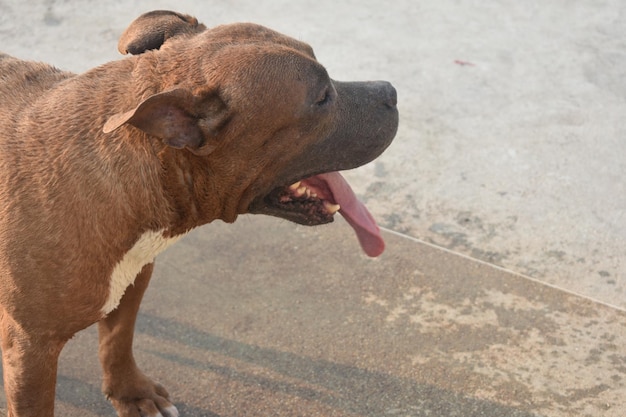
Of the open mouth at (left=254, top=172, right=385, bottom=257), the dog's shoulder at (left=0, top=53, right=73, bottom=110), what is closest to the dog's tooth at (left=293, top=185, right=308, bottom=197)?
the open mouth at (left=254, top=172, right=385, bottom=257)

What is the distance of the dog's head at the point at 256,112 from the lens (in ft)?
10.4

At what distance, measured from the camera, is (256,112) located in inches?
126

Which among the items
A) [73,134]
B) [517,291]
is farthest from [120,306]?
[517,291]

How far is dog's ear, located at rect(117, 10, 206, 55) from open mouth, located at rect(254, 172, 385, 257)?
2.33 feet

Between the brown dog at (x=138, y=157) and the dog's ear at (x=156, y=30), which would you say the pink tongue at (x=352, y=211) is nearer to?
the brown dog at (x=138, y=157)

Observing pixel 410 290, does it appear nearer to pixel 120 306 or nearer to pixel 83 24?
pixel 120 306

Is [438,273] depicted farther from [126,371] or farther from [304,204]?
[126,371]

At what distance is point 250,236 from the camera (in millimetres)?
5324

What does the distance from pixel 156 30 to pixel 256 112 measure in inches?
24.3

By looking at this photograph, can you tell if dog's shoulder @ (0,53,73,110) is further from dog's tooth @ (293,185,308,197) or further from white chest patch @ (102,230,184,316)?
dog's tooth @ (293,185,308,197)

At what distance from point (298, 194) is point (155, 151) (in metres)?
0.64

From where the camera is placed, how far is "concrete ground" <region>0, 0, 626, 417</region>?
14.1 feet

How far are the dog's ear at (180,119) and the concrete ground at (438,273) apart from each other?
1.54 metres

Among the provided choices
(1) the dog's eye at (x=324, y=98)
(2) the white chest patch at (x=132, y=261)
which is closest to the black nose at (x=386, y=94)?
(1) the dog's eye at (x=324, y=98)
